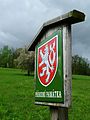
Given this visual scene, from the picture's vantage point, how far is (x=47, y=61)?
5.66 meters

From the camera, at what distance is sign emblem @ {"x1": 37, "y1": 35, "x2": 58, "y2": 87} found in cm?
546

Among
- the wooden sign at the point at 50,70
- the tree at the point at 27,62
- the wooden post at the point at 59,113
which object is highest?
the tree at the point at 27,62

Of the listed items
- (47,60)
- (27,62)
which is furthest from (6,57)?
(47,60)

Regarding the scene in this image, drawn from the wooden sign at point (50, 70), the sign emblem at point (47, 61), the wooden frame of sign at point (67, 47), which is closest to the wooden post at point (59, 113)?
the wooden frame of sign at point (67, 47)

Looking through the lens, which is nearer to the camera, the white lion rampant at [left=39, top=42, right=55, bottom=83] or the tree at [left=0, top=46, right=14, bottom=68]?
the white lion rampant at [left=39, top=42, right=55, bottom=83]

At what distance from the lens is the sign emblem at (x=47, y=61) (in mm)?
5461

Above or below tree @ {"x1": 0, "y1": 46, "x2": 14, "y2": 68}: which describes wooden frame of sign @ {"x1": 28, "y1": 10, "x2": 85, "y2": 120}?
below

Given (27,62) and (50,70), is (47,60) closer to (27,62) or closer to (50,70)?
(50,70)

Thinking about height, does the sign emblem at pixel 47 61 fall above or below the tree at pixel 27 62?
below

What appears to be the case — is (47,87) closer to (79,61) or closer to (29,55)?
(29,55)

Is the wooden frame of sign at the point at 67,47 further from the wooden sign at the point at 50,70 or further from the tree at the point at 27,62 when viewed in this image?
the tree at the point at 27,62

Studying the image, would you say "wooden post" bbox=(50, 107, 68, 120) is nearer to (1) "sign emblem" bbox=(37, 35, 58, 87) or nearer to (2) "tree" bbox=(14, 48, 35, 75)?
(1) "sign emblem" bbox=(37, 35, 58, 87)

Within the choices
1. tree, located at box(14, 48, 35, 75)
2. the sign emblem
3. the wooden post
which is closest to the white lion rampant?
the sign emblem

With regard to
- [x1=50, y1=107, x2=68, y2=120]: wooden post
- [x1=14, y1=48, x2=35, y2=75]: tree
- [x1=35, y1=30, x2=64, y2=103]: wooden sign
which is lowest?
[x1=50, y1=107, x2=68, y2=120]: wooden post
